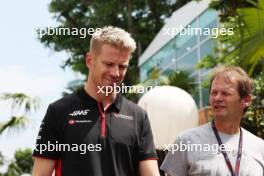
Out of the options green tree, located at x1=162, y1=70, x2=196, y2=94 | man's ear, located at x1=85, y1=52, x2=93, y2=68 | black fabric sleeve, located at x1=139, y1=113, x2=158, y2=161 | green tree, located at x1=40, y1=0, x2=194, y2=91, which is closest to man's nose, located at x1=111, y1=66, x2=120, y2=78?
man's ear, located at x1=85, y1=52, x2=93, y2=68

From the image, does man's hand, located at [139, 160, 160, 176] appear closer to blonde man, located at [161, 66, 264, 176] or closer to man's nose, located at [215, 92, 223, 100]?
blonde man, located at [161, 66, 264, 176]

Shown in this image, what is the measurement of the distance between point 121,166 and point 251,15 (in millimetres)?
1259

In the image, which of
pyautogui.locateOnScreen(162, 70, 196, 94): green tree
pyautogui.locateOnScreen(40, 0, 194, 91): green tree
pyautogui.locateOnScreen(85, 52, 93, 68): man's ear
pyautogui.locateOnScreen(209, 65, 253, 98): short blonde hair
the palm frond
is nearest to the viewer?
pyautogui.locateOnScreen(85, 52, 93, 68): man's ear

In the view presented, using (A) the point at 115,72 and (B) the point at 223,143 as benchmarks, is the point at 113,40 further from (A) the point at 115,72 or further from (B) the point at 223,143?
(B) the point at 223,143

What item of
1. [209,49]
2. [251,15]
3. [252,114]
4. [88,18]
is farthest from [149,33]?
[251,15]

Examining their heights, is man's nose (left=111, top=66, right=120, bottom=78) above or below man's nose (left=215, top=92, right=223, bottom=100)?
above

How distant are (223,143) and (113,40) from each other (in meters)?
0.97

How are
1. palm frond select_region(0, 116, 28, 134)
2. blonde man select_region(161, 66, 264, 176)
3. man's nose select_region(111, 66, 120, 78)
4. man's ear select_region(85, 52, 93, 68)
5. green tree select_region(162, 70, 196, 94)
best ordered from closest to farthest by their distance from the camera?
man's nose select_region(111, 66, 120, 78) → man's ear select_region(85, 52, 93, 68) → blonde man select_region(161, 66, 264, 176) → palm frond select_region(0, 116, 28, 134) → green tree select_region(162, 70, 196, 94)

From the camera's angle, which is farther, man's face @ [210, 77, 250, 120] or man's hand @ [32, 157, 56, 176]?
man's face @ [210, 77, 250, 120]

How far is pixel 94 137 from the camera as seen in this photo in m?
2.89

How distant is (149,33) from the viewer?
27.5 metres

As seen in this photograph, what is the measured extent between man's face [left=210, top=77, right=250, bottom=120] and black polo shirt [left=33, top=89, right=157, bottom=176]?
25.5 inches

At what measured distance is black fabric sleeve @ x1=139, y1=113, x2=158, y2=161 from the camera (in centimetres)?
293

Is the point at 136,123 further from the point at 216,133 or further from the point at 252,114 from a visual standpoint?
the point at 252,114
